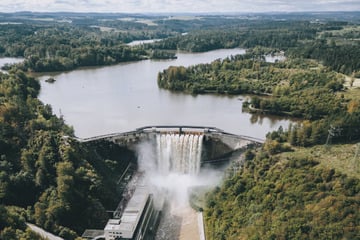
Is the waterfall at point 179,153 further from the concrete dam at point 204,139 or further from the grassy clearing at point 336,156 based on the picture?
the grassy clearing at point 336,156

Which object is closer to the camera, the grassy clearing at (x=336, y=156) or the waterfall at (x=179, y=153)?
the grassy clearing at (x=336, y=156)

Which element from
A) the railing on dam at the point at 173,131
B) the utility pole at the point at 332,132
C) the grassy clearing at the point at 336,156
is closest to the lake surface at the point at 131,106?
the railing on dam at the point at 173,131

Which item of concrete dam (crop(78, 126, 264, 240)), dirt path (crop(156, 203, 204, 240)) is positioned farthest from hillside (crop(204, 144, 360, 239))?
concrete dam (crop(78, 126, 264, 240))

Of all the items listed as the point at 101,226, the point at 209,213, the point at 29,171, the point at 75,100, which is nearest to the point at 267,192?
the point at 209,213

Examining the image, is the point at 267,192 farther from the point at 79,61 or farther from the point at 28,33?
the point at 28,33

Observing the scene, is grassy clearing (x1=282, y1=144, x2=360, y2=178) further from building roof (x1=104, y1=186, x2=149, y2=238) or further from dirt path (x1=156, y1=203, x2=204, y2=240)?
building roof (x1=104, y1=186, x2=149, y2=238)

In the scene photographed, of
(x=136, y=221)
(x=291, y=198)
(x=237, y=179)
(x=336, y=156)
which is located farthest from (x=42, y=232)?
(x=336, y=156)
